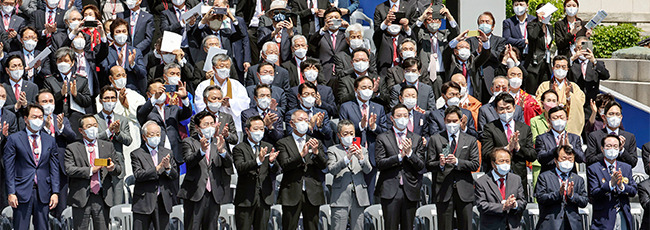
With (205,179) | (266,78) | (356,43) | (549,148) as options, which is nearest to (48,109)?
(205,179)

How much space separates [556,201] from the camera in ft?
51.3

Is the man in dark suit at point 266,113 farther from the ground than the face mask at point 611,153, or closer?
farther from the ground

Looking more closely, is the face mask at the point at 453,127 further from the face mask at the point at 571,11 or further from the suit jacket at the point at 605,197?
the face mask at the point at 571,11

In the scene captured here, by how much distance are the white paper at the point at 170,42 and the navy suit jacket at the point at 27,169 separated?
2.75 metres

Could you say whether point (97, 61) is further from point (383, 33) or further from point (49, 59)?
point (383, 33)

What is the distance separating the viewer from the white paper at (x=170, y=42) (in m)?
18.2

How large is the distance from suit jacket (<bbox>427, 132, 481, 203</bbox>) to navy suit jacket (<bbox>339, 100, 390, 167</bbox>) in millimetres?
853

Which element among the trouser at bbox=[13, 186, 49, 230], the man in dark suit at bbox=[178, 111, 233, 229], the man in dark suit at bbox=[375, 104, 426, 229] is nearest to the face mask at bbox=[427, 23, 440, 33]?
the man in dark suit at bbox=[375, 104, 426, 229]

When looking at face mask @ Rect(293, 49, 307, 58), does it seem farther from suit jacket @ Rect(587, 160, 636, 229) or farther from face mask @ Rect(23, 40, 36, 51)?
suit jacket @ Rect(587, 160, 636, 229)

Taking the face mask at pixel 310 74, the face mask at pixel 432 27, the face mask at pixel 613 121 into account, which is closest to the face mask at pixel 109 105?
the face mask at pixel 310 74

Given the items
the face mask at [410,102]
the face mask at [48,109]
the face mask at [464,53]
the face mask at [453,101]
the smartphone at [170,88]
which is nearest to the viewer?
the face mask at [48,109]

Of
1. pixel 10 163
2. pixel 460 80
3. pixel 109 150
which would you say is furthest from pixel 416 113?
pixel 10 163

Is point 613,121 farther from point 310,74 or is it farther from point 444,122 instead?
point 310,74

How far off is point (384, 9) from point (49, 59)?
481 cm
